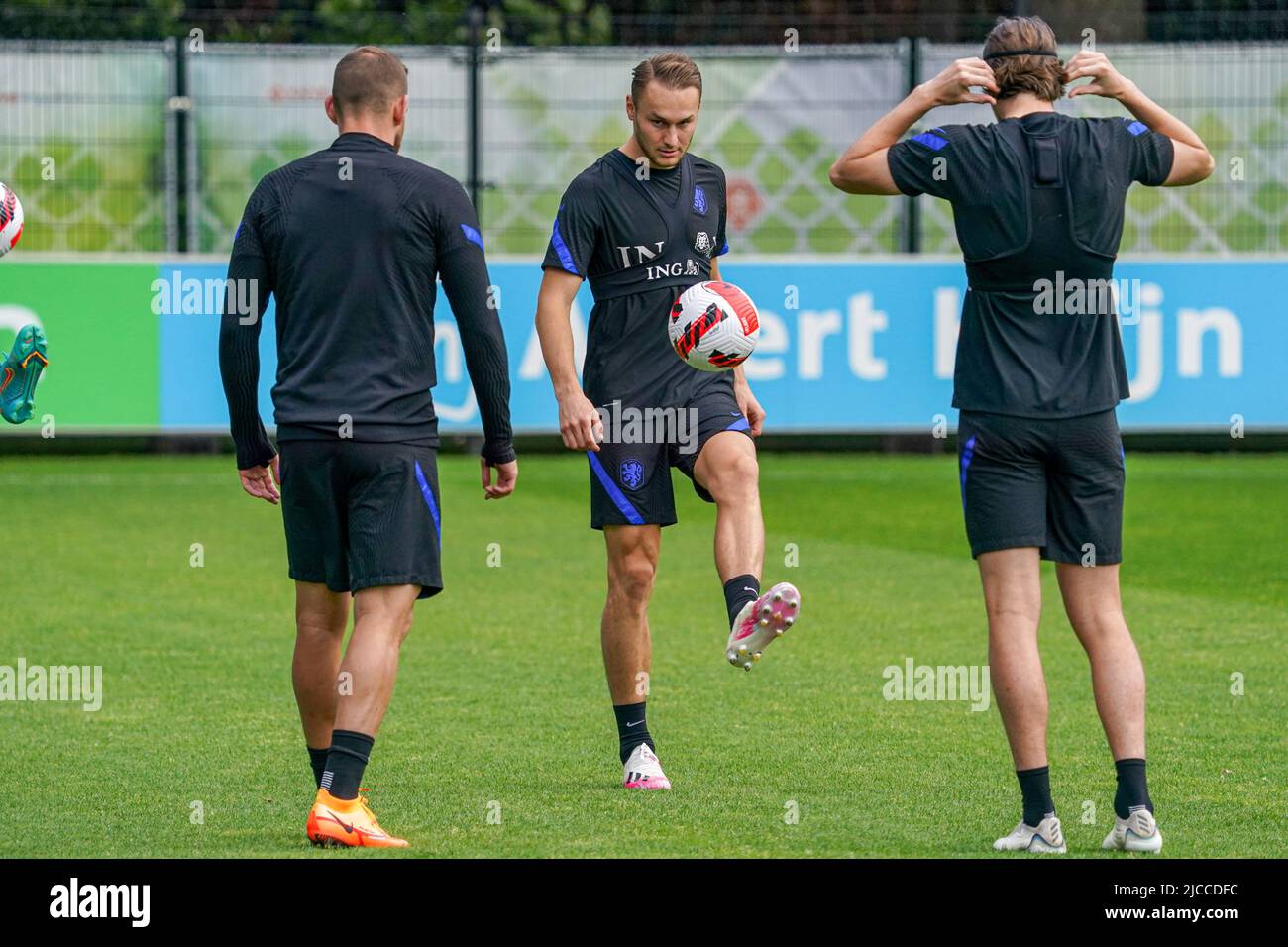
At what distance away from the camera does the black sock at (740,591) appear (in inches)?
245

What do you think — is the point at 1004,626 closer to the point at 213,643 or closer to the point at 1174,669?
the point at 1174,669

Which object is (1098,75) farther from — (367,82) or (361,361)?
(361,361)

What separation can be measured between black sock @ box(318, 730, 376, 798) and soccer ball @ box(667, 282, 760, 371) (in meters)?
1.77

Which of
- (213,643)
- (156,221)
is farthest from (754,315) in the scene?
(156,221)

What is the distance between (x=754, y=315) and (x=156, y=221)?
12797mm

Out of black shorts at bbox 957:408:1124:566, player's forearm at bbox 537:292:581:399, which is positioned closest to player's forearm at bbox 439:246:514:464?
player's forearm at bbox 537:292:581:399

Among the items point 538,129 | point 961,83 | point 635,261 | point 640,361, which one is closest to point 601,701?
point 640,361

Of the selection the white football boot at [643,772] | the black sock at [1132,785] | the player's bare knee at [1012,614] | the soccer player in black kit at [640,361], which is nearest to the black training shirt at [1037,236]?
the player's bare knee at [1012,614]

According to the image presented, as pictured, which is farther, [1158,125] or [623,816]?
[623,816]

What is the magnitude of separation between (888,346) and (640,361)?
1082 centimetres

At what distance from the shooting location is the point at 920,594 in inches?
439

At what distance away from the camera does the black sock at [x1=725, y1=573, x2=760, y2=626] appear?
6215 millimetres

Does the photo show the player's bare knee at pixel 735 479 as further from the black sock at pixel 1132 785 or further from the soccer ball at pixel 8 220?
the soccer ball at pixel 8 220

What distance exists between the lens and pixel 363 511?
568 cm
